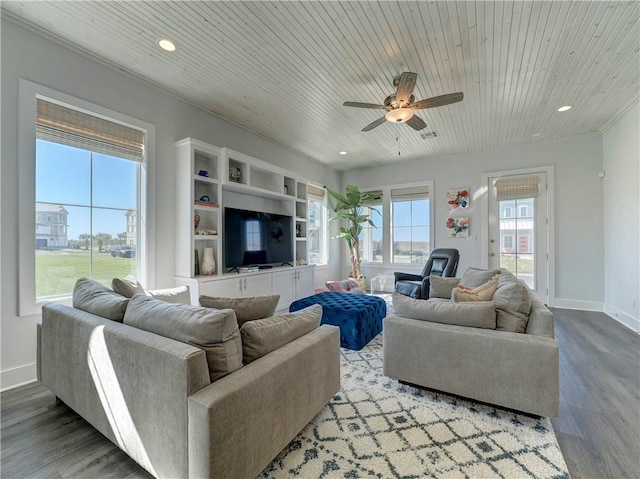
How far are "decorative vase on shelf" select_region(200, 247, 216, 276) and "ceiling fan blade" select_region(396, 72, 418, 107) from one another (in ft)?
9.01

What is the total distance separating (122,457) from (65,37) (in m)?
3.21

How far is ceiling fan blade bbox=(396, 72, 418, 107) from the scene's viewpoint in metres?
2.38

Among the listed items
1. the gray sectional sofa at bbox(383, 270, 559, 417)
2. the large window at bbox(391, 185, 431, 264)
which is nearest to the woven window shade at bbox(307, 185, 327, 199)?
the large window at bbox(391, 185, 431, 264)

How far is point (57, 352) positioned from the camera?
69.9 inches

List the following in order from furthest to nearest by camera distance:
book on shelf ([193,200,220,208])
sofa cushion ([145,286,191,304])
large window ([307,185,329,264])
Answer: large window ([307,185,329,264]), book on shelf ([193,200,220,208]), sofa cushion ([145,286,191,304])

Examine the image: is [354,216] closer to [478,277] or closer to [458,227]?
[458,227]

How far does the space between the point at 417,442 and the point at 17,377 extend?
3.01 meters

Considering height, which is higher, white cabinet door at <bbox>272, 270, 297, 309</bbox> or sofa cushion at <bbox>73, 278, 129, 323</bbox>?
sofa cushion at <bbox>73, 278, 129, 323</bbox>

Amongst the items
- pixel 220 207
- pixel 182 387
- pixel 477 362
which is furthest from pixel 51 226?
pixel 477 362

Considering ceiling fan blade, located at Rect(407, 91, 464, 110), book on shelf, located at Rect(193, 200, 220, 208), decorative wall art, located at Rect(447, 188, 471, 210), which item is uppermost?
ceiling fan blade, located at Rect(407, 91, 464, 110)

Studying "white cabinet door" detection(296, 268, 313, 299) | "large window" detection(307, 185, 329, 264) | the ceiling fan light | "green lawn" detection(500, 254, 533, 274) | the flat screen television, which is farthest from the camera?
"large window" detection(307, 185, 329, 264)

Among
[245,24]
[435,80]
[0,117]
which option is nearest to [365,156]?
[435,80]

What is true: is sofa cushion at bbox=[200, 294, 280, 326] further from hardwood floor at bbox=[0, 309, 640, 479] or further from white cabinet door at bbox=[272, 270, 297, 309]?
white cabinet door at bbox=[272, 270, 297, 309]

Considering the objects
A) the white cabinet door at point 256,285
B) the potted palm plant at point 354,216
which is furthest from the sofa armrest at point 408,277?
the white cabinet door at point 256,285
